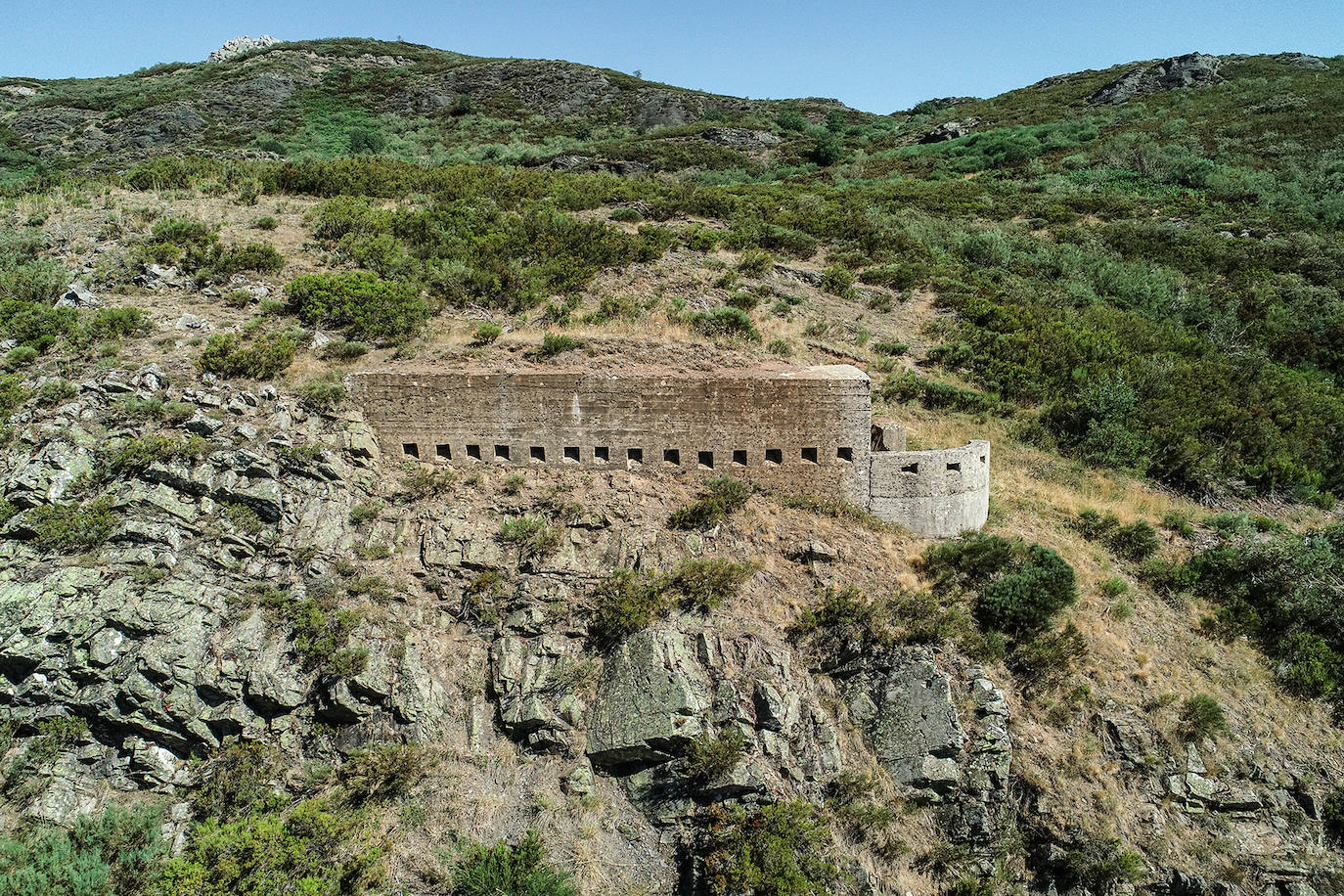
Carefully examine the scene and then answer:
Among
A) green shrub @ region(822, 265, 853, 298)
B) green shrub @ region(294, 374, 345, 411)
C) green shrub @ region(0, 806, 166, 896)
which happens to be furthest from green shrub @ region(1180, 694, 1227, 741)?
green shrub @ region(294, 374, 345, 411)

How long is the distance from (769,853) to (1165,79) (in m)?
64.0

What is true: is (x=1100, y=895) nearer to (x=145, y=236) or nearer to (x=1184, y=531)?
(x=1184, y=531)

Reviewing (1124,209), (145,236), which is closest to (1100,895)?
(145,236)

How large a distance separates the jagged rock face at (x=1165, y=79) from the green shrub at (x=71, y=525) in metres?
62.4

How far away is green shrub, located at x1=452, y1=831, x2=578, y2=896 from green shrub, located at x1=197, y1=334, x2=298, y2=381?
30.7ft

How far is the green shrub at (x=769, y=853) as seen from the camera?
8.39 m

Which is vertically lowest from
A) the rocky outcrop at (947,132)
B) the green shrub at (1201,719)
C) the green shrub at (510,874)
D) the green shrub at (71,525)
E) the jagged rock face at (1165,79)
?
the green shrub at (510,874)

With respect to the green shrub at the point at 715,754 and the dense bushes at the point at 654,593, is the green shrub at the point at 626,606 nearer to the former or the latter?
the dense bushes at the point at 654,593

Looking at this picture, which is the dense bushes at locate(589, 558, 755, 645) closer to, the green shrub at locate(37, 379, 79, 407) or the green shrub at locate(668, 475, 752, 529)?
the green shrub at locate(668, 475, 752, 529)

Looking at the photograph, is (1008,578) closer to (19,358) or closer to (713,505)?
(713,505)

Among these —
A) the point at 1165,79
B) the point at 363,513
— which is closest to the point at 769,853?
the point at 363,513

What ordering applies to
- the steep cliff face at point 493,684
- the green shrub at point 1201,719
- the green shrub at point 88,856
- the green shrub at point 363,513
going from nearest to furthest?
the green shrub at point 88,856 < the steep cliff face at point 493,684 < the green shrub at point 1201,719 < the green shrub at point 363,513

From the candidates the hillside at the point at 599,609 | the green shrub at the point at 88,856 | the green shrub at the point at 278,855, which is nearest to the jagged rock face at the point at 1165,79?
the hillside at the point at 599,609

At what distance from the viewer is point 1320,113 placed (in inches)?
1478
